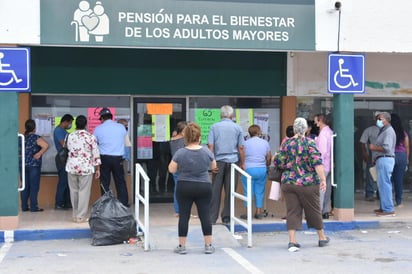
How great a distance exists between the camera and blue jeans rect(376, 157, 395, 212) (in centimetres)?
1009

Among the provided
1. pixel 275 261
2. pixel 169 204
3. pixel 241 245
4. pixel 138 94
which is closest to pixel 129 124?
pixel 138 94

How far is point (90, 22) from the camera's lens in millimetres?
8703

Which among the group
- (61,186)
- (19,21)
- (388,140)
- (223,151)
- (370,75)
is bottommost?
(61,186)

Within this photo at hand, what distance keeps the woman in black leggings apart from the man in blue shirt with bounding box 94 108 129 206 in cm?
238

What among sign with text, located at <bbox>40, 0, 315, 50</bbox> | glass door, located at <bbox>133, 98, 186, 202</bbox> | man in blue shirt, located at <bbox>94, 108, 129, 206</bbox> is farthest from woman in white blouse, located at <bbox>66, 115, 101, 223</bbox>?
glass door, located at <bbox>133, 98, 186, 202</bbox>

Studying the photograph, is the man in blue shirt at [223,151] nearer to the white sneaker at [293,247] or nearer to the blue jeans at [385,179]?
the white sneaker at [293,247]

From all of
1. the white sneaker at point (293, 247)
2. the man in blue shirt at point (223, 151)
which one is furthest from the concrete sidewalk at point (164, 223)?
the white sneaker at point (293, 247)

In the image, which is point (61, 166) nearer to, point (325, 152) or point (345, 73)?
point (325, 152)

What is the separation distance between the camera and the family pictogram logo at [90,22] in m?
8.65

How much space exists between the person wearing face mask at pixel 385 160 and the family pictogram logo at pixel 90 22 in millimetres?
5005

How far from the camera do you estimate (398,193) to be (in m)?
11.2

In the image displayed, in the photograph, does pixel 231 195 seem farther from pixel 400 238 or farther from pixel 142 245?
pixel 400 238

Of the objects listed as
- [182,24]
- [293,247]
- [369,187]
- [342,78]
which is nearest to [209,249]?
[293,247]

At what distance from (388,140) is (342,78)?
4.66 ft
